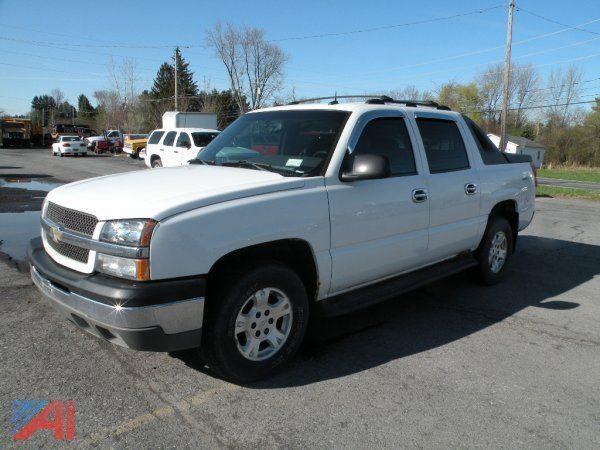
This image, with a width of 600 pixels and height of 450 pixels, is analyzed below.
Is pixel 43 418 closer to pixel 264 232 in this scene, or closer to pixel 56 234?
pixel 56 234

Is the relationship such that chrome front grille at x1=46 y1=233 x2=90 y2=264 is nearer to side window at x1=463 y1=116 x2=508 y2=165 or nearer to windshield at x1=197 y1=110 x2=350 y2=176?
windshield at x1=197 y1=110 x2=350 y2=176

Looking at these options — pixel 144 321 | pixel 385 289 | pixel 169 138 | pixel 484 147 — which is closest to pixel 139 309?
pixel 144 321

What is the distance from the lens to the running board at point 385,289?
3760 mm

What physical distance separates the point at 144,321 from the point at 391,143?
2547 mm

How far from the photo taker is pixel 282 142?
4125 mm

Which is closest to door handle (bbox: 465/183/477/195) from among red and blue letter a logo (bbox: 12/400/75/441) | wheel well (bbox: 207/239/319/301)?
wheel well (bbox: 207/239/319/301)

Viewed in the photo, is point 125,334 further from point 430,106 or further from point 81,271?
point 430,106

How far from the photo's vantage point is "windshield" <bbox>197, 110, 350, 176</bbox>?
150 inches

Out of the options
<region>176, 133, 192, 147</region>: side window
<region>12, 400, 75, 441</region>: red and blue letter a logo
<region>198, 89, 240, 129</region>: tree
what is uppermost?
<region>198, 89, 240, 129</region>: tree

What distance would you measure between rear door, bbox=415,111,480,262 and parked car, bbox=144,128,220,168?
13560mm

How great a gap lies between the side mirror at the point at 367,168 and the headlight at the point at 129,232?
1.50m

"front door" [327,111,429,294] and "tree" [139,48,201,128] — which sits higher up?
"tree" [139,48,201,128]

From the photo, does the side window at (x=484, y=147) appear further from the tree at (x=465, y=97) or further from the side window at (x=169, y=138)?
the tree at (x=465, y=97)

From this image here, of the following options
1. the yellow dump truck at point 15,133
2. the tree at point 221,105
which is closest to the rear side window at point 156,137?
the yellow dump truck at point 15,133
